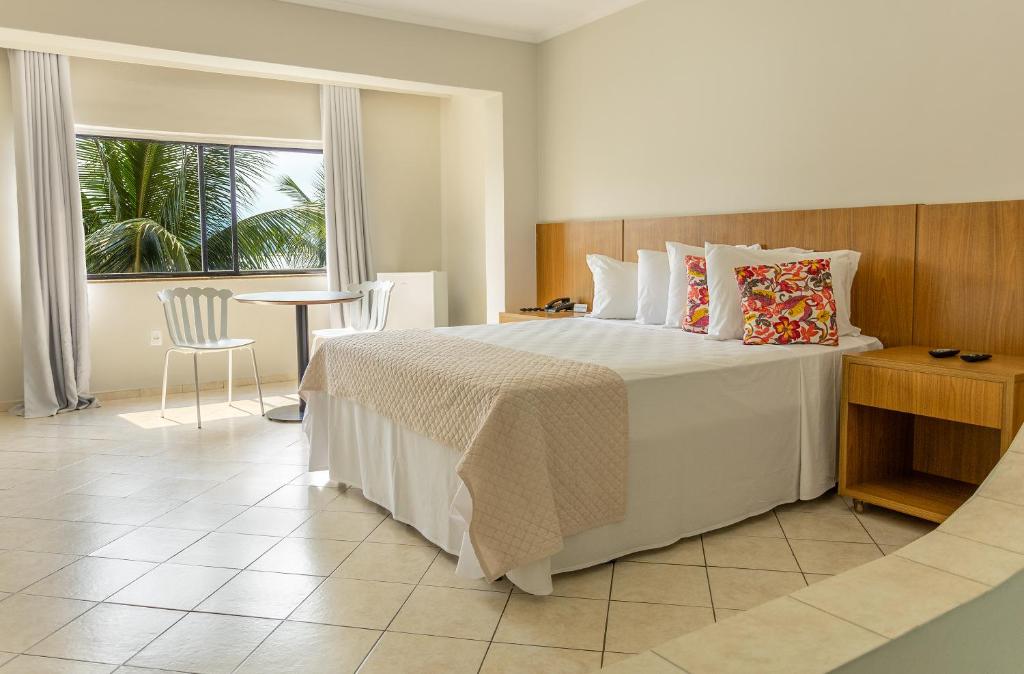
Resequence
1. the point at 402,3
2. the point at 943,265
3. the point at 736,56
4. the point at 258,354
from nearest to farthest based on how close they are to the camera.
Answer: the point at 943,265 → the point at 736,56 → the point at 402,3 → the point at 258,354

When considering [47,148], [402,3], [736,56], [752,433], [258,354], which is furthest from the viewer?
[258,354]

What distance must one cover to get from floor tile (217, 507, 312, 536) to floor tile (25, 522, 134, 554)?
16.0 inches

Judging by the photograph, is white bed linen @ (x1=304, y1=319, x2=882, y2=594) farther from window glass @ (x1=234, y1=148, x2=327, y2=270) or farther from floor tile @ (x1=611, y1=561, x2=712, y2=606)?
window glass @ (x1=234, y1=148, x2=327, y2=270)

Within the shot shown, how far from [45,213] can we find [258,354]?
1.74 meters

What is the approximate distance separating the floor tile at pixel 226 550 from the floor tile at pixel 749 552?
63.3 inches

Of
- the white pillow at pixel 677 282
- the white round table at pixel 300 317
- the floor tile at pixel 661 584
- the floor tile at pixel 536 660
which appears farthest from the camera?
the white round table at pixel 300 317

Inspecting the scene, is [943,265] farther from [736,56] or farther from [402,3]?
[402,3]

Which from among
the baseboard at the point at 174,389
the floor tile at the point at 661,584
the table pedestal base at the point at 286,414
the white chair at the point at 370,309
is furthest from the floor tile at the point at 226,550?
the baseboard at the point at 174,389

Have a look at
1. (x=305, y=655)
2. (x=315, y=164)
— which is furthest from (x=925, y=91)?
(x=315, y=164)

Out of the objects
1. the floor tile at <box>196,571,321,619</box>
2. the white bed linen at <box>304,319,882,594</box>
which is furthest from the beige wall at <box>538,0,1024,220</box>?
the floor tile at <box>196,571,321,619</box>

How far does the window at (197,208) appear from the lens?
5.51 meters

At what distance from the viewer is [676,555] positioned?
2641mm

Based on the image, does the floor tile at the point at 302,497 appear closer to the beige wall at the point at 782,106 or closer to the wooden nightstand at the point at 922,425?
the wooden nightstand at the point at 922,425

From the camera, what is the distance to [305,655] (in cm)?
201
